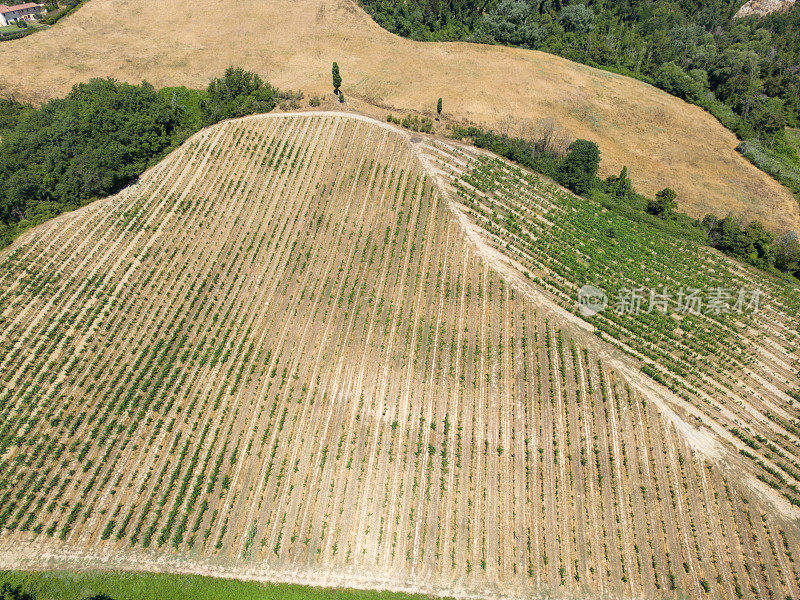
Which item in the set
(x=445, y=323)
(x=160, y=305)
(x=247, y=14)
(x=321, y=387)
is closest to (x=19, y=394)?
(x=160, y=305)

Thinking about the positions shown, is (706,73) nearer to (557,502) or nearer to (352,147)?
(352,147)

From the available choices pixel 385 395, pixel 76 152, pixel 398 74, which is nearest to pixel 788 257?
pixel 385 395

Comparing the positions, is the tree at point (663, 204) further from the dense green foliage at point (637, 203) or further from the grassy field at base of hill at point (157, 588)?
the grassy field at base of hill at point (157, 588)

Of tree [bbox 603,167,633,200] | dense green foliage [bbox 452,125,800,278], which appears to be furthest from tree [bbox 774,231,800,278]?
tree [bbox 603,167,633,200]

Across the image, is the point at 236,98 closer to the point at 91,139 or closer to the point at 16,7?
the point at 91,139

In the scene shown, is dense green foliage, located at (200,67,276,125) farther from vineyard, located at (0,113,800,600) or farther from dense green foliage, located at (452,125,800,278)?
Result: dense green foliage, located at (452,125,800,278)
